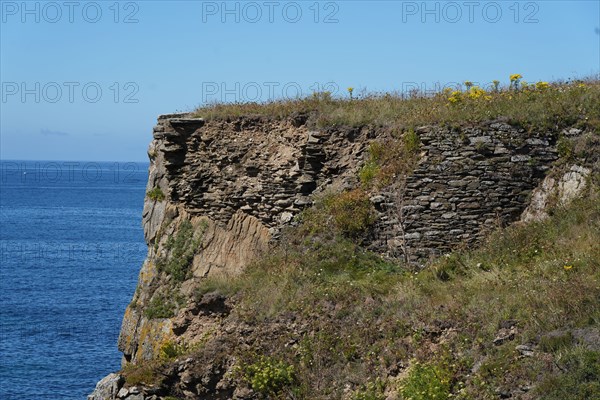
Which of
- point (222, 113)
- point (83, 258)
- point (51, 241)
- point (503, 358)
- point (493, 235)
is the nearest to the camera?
point (503, 358)

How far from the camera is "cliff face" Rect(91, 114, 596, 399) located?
2119 centimetres

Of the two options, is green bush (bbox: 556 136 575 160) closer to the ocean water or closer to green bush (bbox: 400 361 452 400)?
green bush (bbox: 400 361 452 400)

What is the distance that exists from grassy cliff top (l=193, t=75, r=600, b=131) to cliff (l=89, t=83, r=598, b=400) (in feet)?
0.80

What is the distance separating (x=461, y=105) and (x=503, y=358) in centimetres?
801

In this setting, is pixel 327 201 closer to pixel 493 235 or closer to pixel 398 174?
pixel 398 174

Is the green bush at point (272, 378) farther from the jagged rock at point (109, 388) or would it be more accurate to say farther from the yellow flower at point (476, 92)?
the yellow flower at point (476, 92)

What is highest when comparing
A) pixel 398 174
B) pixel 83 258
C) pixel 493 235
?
pixel 398 174

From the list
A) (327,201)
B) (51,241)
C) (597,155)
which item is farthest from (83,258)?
(597,155)

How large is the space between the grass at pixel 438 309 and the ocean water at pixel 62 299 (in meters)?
16.1

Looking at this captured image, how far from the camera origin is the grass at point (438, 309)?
52.2ft

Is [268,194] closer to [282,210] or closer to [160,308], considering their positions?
[282,210]

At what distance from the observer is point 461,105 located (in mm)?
22266
